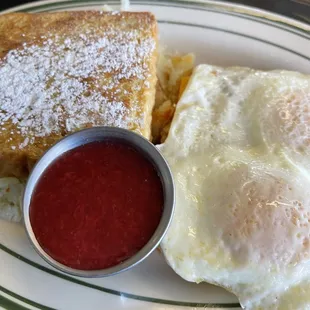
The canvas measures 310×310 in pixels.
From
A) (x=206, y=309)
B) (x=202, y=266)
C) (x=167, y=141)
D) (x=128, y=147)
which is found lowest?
(x=206, y=309)

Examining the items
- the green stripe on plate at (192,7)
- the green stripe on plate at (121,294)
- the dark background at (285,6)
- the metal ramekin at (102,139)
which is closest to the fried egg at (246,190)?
the green stripe on plate at (121,294)

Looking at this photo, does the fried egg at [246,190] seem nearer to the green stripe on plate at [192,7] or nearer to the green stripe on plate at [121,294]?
the green stripe on plate at [121,294]

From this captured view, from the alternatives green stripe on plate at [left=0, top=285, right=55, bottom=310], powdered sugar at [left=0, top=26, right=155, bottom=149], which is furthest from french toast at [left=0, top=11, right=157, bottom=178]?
green stripe on plate at [left=0, top=285, right=55, bottom=310]

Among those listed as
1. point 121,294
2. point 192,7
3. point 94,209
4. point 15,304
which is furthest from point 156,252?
point 192,7

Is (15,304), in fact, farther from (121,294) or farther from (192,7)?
(192,7)

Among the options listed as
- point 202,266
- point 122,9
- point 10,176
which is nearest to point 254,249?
point 202,266

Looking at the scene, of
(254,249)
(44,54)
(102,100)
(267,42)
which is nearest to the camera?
(254,249)

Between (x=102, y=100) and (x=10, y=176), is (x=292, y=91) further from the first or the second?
(x=10, y=176)
